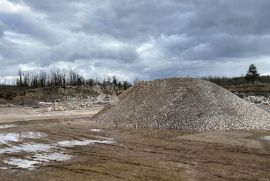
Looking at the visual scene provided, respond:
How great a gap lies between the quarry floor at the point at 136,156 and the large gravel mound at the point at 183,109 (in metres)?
1.48

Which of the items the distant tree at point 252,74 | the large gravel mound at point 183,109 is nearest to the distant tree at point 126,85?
the distant tree at point 252,74

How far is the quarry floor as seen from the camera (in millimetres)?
9398

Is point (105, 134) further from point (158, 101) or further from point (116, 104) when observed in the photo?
point (116, 104)

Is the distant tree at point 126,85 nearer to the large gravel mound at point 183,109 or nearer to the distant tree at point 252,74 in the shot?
the distant tree at point 252,74

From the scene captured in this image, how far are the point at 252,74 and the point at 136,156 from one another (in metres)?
75.6

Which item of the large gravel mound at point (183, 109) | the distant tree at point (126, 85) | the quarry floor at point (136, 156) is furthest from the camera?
the distant tree at point (126, 85)

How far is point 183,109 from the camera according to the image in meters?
19.9

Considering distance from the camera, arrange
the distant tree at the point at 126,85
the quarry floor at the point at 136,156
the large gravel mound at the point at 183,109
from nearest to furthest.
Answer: the quarry floor at the point at 136,156 < the large gravel mound at the point at 183,109 < the distant tree at the point at 126,85

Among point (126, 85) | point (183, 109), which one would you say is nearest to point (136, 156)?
point (183, 109)

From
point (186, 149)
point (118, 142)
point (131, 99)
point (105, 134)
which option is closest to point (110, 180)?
point (186, 149)

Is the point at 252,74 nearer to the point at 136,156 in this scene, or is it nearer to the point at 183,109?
the point at 183,109

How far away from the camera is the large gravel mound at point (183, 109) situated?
18.8 meters

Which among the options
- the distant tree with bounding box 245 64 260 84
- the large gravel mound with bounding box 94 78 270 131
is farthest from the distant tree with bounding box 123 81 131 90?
the large gravel mound with bounding box 94 78 270 131

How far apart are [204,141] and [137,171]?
5.65 metres
